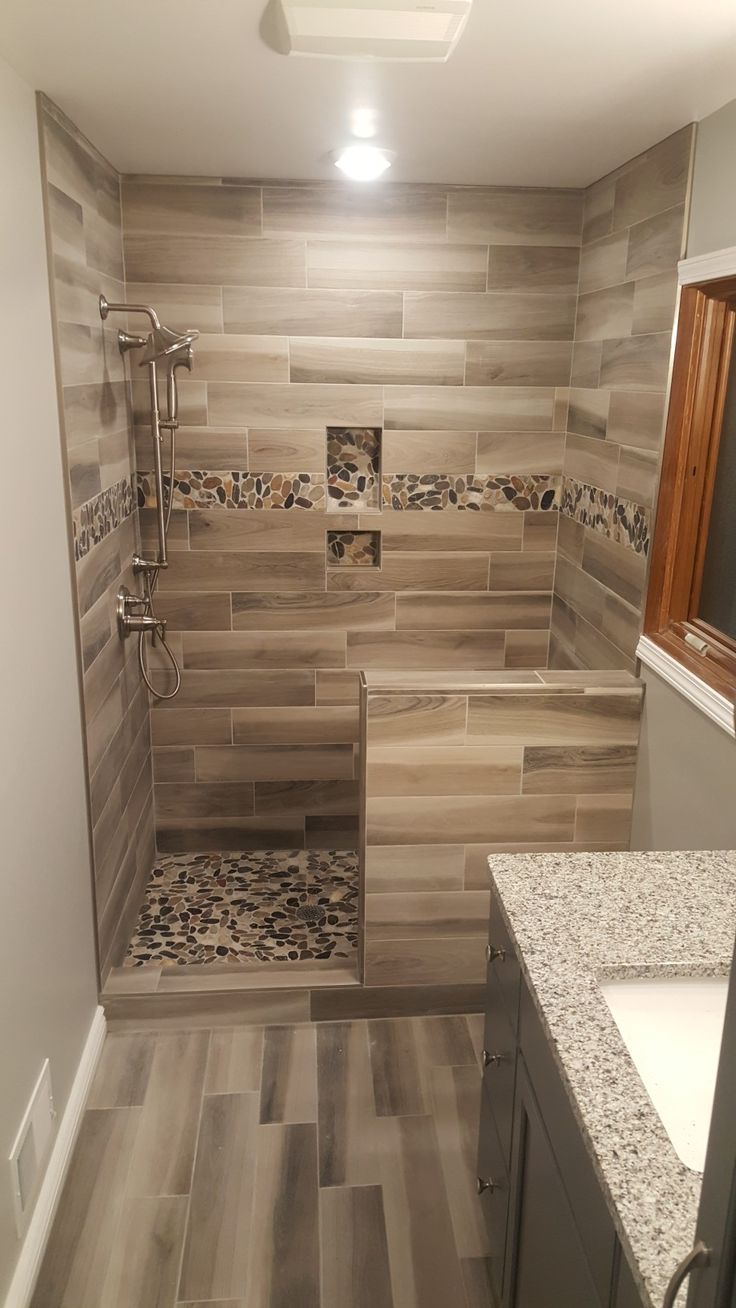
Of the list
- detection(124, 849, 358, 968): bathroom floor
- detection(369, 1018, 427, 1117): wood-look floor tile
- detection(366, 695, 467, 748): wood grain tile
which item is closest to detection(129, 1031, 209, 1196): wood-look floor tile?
detection(124, 849, 358, 968): bathroom floor

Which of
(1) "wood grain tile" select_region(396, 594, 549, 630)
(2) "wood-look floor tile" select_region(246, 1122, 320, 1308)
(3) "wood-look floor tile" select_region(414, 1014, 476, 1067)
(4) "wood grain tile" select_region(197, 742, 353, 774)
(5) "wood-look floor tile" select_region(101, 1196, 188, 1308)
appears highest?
(1) "wood grain tile" select_region(396, 594, 549, 630)

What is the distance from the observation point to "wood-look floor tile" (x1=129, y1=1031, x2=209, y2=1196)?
222cm

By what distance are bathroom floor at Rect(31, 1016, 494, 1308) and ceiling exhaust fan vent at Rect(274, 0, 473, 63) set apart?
2428 mm

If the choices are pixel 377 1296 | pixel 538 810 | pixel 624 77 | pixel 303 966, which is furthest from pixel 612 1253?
pixel 624 77

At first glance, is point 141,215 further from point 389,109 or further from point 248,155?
point 389,109

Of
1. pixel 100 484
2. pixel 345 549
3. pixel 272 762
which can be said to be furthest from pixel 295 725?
pixel 100 484

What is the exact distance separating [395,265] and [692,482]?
1344mm

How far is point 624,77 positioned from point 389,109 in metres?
0.56

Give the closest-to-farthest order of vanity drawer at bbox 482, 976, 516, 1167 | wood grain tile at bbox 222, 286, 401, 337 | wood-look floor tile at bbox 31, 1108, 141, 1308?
vanity drawer at bbox 482, 976, 516, 1167
wood-look floor tile at bbox 31, 1108, 141, 1308
wood grain tile at bbox 222, 286, 401, 337

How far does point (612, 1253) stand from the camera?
1141 millimetres

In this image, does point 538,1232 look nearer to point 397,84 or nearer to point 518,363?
point 397,84

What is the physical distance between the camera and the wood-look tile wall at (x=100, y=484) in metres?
2.31

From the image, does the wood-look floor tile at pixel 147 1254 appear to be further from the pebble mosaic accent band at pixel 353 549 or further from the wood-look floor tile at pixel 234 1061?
the pebble mosaic accent band at pixel 353 549

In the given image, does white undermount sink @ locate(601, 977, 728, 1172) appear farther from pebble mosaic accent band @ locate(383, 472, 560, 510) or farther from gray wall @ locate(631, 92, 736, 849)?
pebble mosaic accent band @ locate(383, 472, 560, 510)
